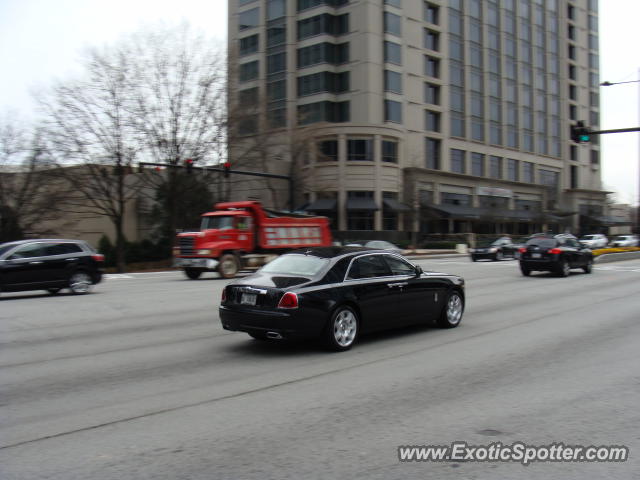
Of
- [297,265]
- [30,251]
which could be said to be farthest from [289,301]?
[30,251]

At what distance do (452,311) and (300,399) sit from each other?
5.18 metres

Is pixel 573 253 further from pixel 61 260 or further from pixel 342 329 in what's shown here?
pixel 61 260

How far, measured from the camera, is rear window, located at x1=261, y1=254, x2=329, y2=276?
28.1 ft

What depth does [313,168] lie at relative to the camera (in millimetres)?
52250

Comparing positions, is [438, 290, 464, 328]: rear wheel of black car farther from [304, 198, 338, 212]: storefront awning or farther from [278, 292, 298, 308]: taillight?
[304, 198, 338, 212]: storefront awning

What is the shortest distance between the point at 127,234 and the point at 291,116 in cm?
1974

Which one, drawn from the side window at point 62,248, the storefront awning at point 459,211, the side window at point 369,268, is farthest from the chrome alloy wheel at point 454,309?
the storefront awning at point 459,211

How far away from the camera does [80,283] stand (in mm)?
16828

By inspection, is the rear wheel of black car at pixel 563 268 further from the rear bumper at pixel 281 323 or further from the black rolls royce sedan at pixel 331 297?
the rear bumper at pixel 281 323

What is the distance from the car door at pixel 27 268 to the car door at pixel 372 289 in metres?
11.0

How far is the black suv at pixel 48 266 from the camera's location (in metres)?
15.7

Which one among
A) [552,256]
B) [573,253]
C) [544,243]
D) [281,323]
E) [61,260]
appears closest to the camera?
[281,323]

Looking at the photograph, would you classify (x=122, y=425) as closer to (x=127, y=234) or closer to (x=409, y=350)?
(x=409, y=350)

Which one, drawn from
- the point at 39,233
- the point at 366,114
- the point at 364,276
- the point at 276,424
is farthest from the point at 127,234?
the point at 276,424
